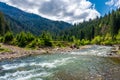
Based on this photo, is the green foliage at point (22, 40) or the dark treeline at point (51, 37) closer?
the green foliage at point (22, 40)

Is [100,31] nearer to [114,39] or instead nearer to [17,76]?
[114,39]

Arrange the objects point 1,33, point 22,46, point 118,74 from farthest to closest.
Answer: point 1,33, point 22,46, point 118,74

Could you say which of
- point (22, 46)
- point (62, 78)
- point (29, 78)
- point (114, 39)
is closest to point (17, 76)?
point (29, 78)

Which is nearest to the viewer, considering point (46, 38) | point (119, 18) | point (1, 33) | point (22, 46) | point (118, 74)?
point (118, 74)

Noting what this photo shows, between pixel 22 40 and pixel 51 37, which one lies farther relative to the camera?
pixel 51 37

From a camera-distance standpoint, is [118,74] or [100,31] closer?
[118,74]

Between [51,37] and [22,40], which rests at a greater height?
[51,37]

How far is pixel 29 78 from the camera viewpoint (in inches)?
1046

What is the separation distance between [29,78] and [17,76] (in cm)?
205

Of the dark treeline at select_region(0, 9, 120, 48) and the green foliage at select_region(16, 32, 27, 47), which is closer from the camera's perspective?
the green foliage at select_region(16, 32, 27, 47)

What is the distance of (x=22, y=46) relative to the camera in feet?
239

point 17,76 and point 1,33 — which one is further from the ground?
point 1,33

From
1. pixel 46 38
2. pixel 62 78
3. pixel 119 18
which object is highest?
pixel 119 18

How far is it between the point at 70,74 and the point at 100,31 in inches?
5932
